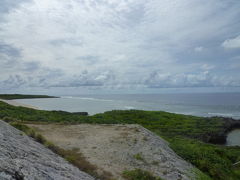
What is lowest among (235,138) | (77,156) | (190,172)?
(235,138)

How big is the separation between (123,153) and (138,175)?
2.98m

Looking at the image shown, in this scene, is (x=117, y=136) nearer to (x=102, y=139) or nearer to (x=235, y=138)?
(x=102, y=139)

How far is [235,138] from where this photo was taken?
3628 cm

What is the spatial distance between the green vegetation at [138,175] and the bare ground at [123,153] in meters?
0.43

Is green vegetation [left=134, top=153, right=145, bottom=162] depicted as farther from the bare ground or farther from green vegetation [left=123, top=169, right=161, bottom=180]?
green vegetation [left=123, top=169, right=161, bottom=180]

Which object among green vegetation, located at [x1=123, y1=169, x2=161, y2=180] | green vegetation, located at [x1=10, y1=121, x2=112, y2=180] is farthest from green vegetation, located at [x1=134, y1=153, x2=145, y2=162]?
green vegetation, located at [x1=10, y1=121, x2=112, y2=180]

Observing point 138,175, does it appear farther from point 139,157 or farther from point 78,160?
point 78,160

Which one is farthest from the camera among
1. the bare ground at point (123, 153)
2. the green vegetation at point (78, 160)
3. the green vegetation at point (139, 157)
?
the green vegetation at point (139, 157)

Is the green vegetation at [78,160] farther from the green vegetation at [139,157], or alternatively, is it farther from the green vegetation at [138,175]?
the green vegetation at [139,157]

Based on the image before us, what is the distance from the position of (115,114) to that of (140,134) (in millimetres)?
30378

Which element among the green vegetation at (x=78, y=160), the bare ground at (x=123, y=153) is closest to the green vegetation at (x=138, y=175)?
the bare ground at (x=123, y=153)

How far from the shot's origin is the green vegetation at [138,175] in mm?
9344

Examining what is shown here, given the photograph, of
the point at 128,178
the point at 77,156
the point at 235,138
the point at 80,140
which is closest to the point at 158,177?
the point at 128,178

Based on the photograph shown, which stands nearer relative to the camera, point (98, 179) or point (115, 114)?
point (98, 179)
